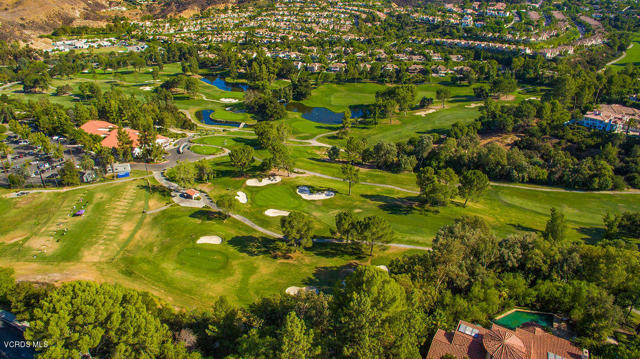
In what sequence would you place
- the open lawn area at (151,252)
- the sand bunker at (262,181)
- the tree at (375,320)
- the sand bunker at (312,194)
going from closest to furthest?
the tree at (375,320) → the open lawn area at (151,252) → the sand bunker at (312,194) → the sand bunker at (262,181)

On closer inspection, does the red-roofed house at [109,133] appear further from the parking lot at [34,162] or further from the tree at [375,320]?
the tree at [375,320]

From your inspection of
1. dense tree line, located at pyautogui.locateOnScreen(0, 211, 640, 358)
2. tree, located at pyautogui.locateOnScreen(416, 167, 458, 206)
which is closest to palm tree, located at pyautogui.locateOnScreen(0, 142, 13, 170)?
dense tree line, located at pyautogui.locateOnScreen(0, 211, 640, 358)

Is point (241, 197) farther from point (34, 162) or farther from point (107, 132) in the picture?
point (107, 132)

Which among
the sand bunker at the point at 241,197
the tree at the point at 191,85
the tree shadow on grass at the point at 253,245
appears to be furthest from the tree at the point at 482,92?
the tree shadow on grass at the point at 253,245

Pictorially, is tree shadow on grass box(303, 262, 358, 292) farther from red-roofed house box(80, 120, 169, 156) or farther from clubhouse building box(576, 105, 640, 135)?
clubhouse building box(576, 105, 640, 135)

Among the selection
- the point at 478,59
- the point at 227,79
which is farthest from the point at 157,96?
the point at 478,59

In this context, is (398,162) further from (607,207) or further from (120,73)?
(120,73)

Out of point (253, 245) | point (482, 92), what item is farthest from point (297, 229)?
point (482, 92)
